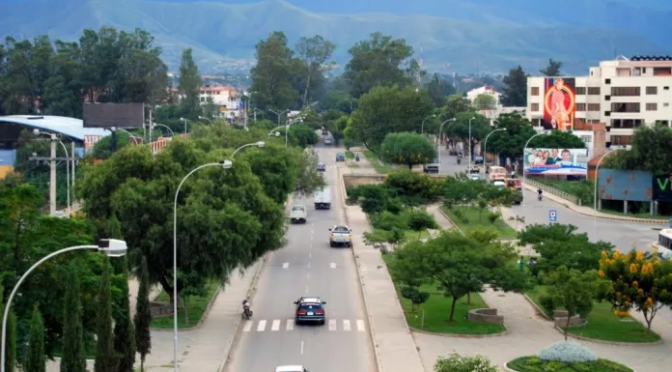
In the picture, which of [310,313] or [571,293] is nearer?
[571,293]

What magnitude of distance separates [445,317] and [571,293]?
5.84 m

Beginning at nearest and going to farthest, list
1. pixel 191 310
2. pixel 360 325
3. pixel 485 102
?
pixel 360 325
pixel 191 310
pixel 485 102

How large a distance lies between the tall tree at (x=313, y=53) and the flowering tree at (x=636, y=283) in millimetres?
151006

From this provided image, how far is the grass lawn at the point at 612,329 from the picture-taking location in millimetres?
42938

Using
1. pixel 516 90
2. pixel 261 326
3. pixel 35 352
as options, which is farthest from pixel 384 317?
pixel 516 90

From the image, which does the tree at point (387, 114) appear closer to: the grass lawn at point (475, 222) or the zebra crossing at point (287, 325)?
the grass lawn at point (475, 222)

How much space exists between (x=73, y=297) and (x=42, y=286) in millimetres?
6037

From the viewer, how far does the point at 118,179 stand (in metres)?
46.8

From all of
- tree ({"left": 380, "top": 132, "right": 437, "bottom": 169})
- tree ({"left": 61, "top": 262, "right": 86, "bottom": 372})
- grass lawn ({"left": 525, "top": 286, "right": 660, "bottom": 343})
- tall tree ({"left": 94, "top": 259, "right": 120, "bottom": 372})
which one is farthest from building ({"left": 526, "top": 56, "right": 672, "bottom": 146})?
tree ({"left": 61, "top": 262, "right": 86, "bottom": 372})

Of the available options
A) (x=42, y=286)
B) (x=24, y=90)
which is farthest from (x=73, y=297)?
(x=24, y=90)

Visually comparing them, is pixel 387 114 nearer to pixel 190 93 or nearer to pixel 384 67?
pixel 190 93

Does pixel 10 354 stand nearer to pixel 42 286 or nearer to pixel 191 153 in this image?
pixel 42 286

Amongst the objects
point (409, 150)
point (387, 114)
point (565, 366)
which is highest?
point (387, 114)

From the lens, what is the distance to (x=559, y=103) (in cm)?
11744
